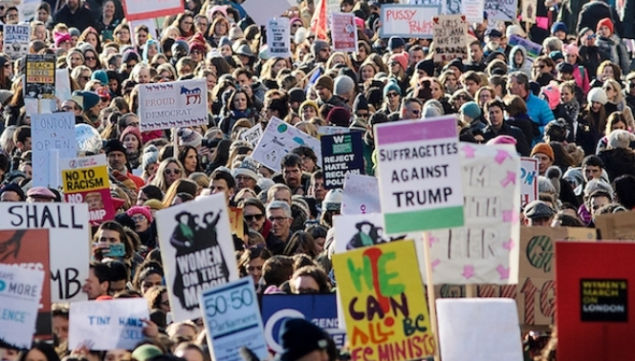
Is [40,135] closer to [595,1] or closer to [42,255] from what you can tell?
[42,255]

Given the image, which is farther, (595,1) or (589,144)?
(595,1)

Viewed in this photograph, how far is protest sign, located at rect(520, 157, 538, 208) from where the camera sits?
15.2m

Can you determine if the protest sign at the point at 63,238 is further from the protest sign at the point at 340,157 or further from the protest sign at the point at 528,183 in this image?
the protest sign at the point at 528,183

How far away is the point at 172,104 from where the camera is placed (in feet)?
59.0

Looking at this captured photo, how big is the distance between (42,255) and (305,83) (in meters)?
11.6

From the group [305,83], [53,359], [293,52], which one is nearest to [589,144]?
[305,83]

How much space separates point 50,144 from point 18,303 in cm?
675

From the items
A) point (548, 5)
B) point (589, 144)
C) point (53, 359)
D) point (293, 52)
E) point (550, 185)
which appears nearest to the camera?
point (53, 359)

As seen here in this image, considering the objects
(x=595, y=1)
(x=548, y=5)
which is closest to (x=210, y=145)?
(x=595, y=1)

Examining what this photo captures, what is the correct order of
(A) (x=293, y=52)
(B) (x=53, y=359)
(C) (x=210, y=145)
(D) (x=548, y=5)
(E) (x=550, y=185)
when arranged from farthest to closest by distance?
(D) (x=548, y=5) < (A) (x=293, y=52) < (C) (x=210, y=145) < (E) (x=550, y=185) < (B) (x=53, y=359)

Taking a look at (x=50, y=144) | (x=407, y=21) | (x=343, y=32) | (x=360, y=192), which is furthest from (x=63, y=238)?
(x=407, y=21)

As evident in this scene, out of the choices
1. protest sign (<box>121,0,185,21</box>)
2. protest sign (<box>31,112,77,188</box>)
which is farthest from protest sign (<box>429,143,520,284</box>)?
protest sign (<box>121,0,185,21</box>)

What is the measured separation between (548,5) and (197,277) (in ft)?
67.7

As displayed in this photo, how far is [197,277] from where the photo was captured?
34.0 feet
